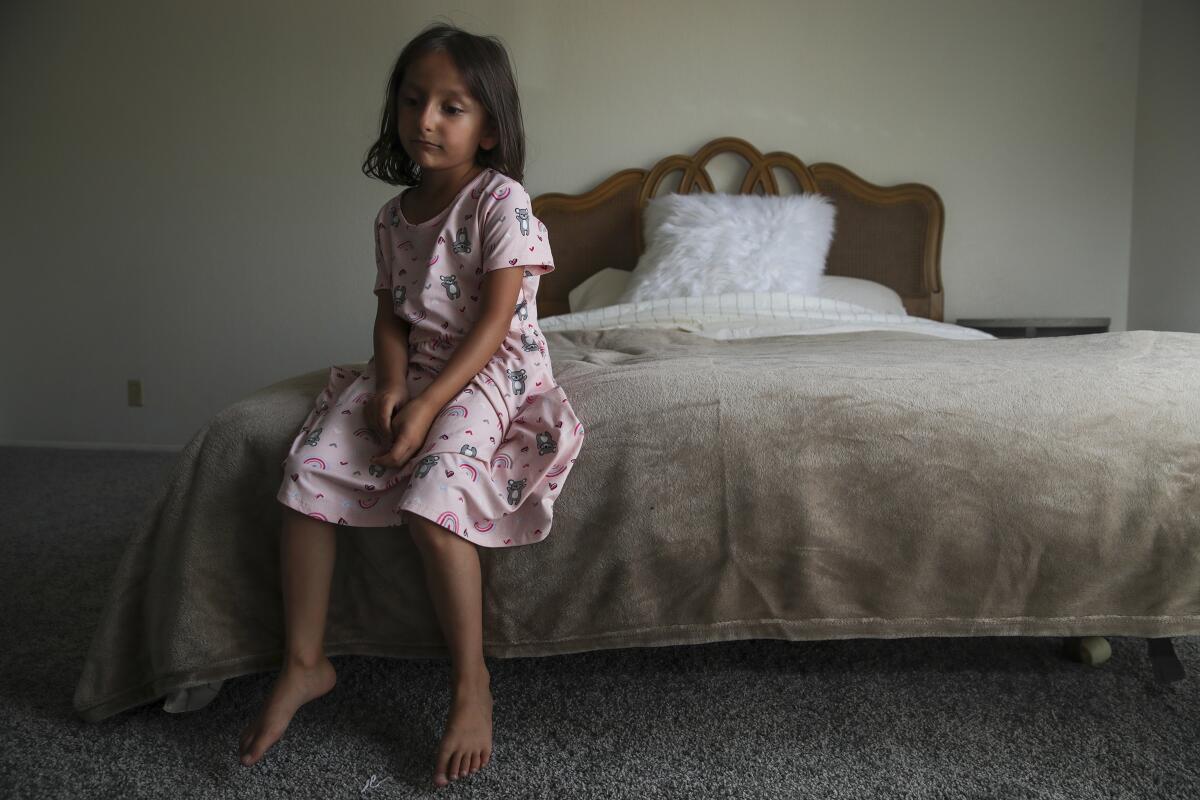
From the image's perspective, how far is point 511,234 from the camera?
3.89 feet

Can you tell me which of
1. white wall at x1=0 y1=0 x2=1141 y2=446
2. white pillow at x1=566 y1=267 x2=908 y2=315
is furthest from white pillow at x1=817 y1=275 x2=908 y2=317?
white wall at x1=0 y1=0 x2=1141 y2=446

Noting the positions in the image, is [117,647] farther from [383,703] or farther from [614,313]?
[614,313]

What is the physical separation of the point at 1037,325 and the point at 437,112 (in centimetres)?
223

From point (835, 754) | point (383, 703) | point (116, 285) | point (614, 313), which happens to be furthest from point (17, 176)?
point (835, 754)

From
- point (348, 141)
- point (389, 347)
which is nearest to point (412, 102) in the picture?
point (389, 347)

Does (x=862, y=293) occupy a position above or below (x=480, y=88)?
below

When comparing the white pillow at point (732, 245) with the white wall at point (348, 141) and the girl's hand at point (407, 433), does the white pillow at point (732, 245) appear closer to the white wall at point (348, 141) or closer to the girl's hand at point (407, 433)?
the white wall at point (348, 141)

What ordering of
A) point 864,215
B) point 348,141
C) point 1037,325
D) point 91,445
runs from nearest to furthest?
point 1037,325
point 864,215
point 348,141
point 91,445

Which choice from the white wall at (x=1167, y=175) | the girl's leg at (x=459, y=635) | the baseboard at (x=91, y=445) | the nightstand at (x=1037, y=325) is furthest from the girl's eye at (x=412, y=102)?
the baseboard at (x=91, y=445)

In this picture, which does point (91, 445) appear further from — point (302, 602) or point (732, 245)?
point (302, 602)

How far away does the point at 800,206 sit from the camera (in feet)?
9.04

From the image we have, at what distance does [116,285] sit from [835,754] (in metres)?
3.33

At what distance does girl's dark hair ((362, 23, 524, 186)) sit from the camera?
121 centimetres

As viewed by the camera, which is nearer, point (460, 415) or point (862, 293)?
point (460, 415)
